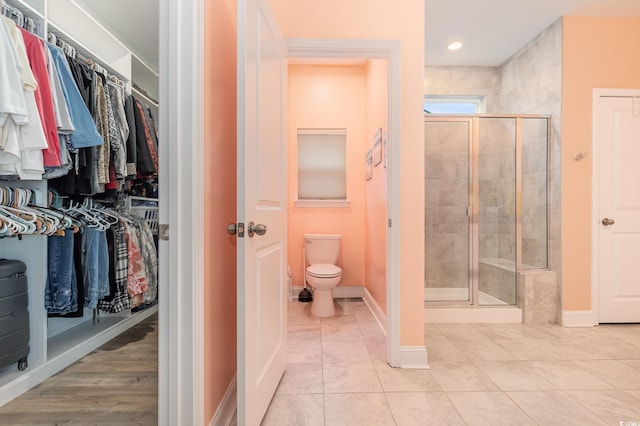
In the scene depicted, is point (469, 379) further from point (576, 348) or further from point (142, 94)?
point (142, 94)

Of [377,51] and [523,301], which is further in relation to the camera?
[523,301]

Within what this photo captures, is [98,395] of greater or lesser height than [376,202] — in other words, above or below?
below

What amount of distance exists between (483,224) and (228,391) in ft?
8.81

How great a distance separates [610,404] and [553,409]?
0.32m

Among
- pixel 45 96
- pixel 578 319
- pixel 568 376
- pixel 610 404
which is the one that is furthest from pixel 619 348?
pixel 45 96

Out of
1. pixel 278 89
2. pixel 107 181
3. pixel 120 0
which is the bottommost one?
pixel 107 181

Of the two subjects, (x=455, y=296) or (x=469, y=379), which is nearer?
(x=469, y=379)

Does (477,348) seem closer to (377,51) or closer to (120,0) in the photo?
(377,51)

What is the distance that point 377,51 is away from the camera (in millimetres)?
1855

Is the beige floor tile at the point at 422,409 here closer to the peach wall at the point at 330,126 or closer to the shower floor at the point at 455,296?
the shower floor at the point at 455,296

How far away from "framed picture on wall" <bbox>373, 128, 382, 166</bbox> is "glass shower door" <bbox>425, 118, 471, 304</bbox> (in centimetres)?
62

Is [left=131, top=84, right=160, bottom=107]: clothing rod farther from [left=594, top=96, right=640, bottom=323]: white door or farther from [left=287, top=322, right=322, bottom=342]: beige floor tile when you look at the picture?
[left=594, top=96, right=640, bottom=323]: white door

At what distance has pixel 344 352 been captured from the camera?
2.04 metres

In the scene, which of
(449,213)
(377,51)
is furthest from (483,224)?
(377,51)
